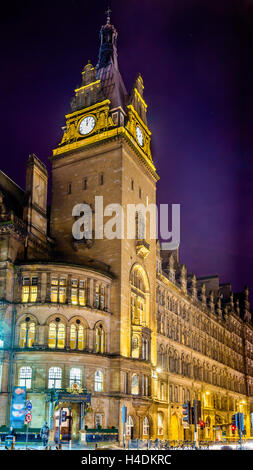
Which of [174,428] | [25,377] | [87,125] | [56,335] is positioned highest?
[87,125]

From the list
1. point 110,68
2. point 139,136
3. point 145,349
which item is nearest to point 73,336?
point 145,349

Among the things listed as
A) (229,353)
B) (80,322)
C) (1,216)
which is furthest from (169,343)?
(229,353)

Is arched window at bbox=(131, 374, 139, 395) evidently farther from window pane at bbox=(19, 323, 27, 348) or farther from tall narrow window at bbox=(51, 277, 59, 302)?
window pane at bbox=(19, 323, 27, 348)

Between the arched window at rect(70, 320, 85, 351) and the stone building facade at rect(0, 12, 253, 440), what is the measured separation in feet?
0.33

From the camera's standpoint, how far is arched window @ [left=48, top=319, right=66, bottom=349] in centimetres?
5206

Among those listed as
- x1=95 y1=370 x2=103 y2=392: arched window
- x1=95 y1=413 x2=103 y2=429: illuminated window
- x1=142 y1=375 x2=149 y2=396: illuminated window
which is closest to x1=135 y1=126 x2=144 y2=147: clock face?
x1=142 y1=375 x2=149 y2=396: illuminated window

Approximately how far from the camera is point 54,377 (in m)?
51.1

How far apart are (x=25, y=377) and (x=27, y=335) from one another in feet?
13.0

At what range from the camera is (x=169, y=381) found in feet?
243

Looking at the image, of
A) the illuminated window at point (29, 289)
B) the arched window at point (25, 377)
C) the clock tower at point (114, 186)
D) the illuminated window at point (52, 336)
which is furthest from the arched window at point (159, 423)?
the illuminated window at point (29, 289)

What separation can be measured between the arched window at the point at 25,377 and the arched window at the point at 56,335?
315cm

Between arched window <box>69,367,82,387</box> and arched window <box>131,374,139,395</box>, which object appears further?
arched window <box>131,374,139,395</box>

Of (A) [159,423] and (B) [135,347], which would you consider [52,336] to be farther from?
(A) [159,423]
